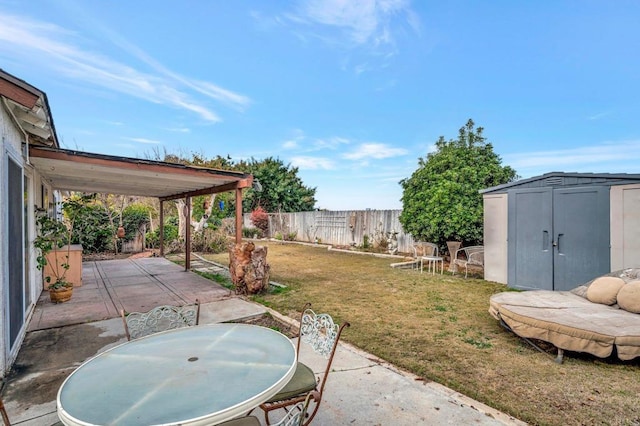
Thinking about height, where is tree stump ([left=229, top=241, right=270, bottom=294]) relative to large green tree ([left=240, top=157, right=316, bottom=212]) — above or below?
below

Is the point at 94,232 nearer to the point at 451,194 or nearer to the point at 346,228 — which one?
the point at 346,228

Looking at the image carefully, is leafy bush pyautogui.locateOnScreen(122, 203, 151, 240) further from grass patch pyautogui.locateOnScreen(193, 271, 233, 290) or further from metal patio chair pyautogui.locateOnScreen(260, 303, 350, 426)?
metal patio chair pyautogui.locateOnScreen(260, 303, 350, 426)

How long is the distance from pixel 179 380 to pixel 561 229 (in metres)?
7.05

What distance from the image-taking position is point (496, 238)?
23.8 ft

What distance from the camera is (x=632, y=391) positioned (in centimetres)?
272

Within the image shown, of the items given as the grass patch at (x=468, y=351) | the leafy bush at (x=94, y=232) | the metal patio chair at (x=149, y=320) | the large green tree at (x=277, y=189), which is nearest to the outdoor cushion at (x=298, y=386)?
the metal patio chair at (x=149, y=320)

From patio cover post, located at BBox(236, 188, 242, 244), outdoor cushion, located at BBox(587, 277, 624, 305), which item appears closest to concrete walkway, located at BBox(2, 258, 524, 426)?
patio cover post, located at BBox(236, 188, 242, 244)

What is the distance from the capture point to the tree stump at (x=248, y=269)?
19.7ft

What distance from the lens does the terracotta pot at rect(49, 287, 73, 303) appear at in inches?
213

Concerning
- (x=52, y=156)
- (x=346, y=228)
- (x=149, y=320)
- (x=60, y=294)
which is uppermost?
(x=52, y=156)

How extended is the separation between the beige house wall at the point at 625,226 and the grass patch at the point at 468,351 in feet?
6.71

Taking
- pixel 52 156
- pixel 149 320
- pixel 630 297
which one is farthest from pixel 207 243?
pixel 630 297

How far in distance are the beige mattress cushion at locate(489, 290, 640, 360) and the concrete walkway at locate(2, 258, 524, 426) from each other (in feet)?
5.13

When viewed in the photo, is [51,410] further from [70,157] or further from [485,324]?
[485,324]
